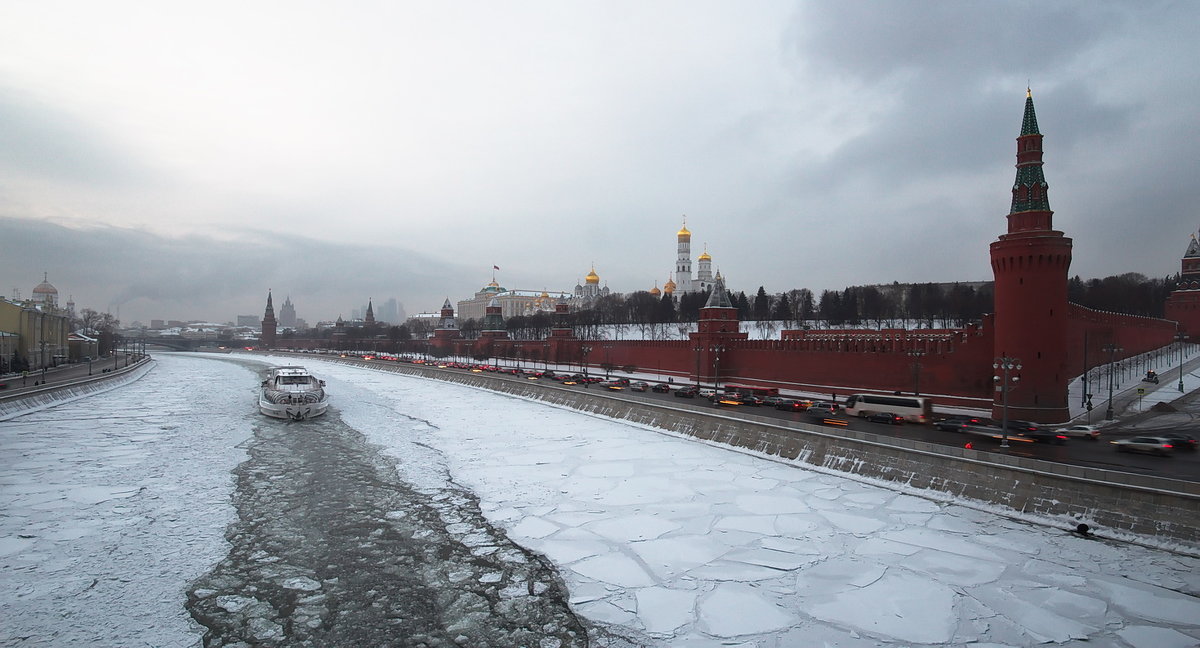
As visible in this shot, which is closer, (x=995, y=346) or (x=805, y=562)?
(x=805, y=562)

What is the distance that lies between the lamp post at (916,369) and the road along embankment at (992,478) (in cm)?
910

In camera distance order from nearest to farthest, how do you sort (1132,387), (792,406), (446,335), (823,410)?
(823,410) → (792,406) → (1132,387) → (446,335)

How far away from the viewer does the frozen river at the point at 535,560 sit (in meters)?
8.29

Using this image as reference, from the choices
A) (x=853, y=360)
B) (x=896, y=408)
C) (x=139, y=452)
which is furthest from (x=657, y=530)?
(x=853, y=360)

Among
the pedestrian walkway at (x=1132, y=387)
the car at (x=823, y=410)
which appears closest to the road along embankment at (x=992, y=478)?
the car at (x=823, y=410)

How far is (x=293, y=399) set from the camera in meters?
27.7

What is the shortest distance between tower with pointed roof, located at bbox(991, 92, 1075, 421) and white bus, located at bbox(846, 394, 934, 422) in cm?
265

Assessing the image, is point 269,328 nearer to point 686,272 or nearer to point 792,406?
point 686,272

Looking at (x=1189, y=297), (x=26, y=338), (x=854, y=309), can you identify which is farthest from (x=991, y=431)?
(x=26, y=338)

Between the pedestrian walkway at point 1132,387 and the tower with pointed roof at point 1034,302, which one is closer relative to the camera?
the tower with pointed roof at point 1034,302

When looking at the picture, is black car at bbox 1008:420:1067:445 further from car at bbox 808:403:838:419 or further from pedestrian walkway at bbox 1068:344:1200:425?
car at bbox 808:403:838:419

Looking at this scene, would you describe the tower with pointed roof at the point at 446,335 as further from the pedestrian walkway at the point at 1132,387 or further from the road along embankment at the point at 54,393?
the pedestrian walkway at the point at 1132,387

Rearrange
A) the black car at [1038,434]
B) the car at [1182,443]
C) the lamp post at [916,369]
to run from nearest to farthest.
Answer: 1. the car at [1182,443]
2. the black car at [1038,434]
3. the lamp post at [916,369]

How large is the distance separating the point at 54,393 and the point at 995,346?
3998 cm
